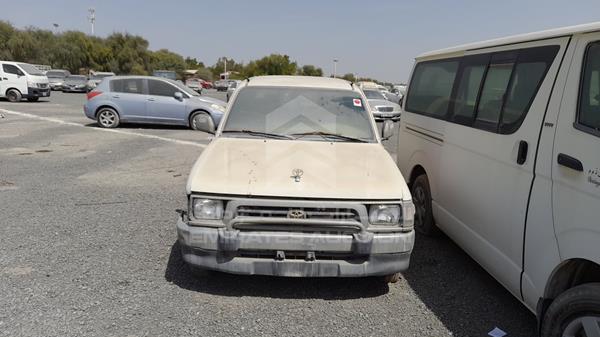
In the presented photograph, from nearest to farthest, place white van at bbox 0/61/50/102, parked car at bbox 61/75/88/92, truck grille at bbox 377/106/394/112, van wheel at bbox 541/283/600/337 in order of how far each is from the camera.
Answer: van wheel at bbox 541/283/600/337 < truck grille at bbox 377/106/394/112 < white van at bbox 0/61/50/102 < parked car at bbox 61/75/88/92

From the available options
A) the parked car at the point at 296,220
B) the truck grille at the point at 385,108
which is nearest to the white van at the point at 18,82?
the truck grille at the point at 385,108

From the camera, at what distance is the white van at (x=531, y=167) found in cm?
230

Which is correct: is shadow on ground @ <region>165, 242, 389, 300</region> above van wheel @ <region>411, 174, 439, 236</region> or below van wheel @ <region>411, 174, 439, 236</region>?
below

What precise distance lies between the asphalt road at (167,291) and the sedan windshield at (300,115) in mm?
1381

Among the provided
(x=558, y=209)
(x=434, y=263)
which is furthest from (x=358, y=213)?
(x=434, y=263)

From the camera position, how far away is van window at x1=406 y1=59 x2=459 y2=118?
174 inches

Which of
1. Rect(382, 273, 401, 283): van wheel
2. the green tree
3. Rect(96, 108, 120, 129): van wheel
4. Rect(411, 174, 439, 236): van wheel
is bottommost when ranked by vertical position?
Rect(382, 273, 401, 283): van wheel

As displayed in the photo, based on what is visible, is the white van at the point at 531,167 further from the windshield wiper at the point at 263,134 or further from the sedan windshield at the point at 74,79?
the sedan windshield at the point at 74,79

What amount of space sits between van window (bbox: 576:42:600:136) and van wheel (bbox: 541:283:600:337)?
887mm

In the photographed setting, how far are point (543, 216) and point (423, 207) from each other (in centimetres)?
222

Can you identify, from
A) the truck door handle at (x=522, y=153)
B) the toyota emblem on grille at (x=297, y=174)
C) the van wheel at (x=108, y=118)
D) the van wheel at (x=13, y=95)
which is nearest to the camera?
the truck door handle at (x=522, y=153)

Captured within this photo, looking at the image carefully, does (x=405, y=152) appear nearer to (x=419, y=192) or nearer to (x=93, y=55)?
(x=419, y=192)

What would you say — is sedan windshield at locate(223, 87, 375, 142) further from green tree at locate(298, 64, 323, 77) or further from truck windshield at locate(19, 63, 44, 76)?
green tree at locate(298, 64, 323, 77)

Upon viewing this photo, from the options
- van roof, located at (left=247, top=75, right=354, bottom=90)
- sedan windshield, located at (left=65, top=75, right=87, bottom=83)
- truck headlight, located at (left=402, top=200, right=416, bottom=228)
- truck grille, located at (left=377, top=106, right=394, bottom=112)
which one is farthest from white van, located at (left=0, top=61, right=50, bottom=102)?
truck headlight, located at (left=402, top=200, right=416, bottom=228)
